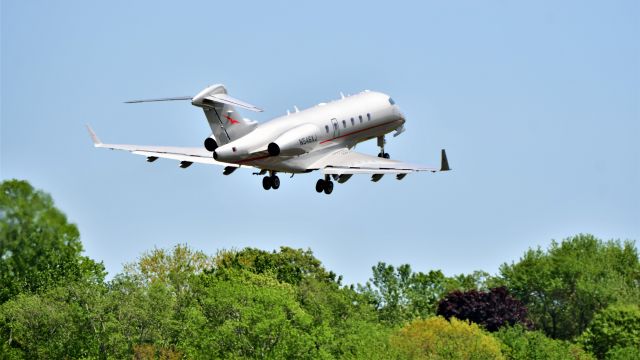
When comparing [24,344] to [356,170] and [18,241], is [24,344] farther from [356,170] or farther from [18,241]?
[356,170]

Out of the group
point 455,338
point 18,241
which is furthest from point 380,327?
point 18,241

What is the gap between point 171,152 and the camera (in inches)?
4257

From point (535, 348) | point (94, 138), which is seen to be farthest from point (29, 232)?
point (535, 348)

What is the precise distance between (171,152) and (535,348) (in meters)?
77.5

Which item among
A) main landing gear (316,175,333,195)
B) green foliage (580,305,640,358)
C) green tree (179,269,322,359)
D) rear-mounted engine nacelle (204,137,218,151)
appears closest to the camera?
rear-mounted engine nacelle (204,137,218,151)

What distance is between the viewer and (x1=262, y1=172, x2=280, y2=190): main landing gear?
346ft

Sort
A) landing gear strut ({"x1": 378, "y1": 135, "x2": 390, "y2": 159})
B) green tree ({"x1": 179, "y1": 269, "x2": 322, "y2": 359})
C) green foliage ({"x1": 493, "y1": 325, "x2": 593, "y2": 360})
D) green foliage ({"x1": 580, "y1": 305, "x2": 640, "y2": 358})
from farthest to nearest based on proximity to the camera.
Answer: green foliage ({"x1": 580, "y1": 305, "x2": 640, "y2": 358}) < green foliage ({"x1": 493, "y1": 325, "x2": 593, "y2": 360}) < green tree ({"x1": 179, "y1": 269, "x2": 322, "y2": 359}) < landing gear strut ({"x1": 378, "y1": 135, "x2": 390, "y2": 159})

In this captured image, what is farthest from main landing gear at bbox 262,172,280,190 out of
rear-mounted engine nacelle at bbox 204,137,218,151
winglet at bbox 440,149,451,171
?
winglet at bbox 440,149,451,171

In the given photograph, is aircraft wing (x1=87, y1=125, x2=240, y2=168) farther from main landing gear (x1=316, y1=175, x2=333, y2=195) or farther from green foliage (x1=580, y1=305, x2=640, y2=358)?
green foliage (x1=580, y1=305, x2=640, y2=358)

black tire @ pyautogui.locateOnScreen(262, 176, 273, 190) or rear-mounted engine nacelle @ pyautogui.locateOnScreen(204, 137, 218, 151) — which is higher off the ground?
rear-mounted engine nacelle @ pyautogui.locateOnScreen(204, 137, 218, 151)

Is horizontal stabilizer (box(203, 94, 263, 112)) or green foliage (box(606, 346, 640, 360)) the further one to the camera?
green foliage (box(606, 346, 640, 360))

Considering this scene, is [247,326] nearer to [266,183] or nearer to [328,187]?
[328,187]

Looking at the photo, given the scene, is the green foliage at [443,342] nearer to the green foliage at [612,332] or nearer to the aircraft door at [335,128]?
the green foliage at [612,332]

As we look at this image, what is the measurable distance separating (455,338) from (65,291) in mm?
37349
